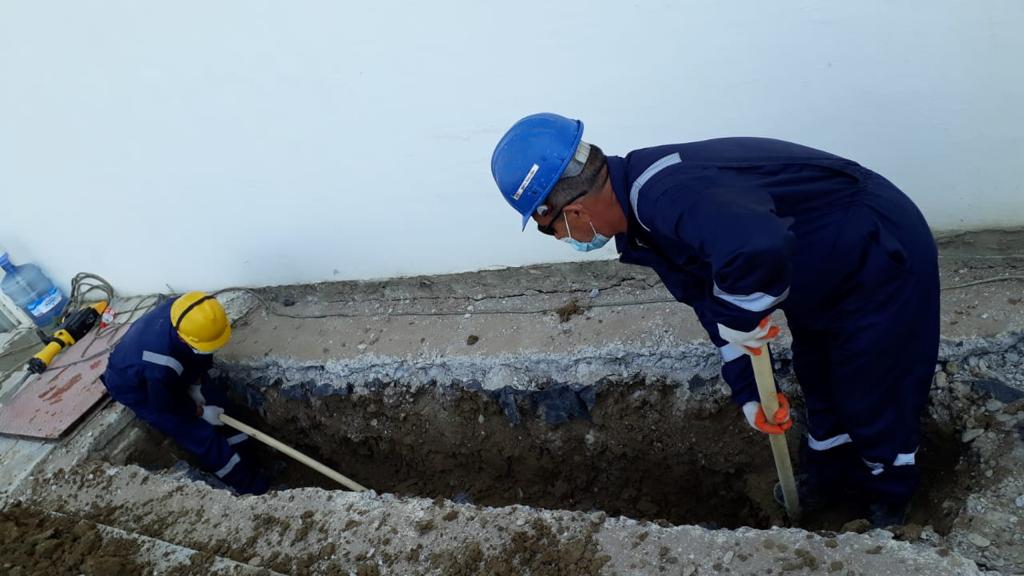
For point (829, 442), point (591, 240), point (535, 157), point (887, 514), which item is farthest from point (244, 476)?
point (887, 514)

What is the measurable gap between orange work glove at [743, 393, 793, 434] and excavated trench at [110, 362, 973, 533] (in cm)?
54

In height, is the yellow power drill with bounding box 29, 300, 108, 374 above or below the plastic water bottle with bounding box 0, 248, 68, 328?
below

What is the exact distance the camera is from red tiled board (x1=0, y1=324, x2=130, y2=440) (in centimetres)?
382

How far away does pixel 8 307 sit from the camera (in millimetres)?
5230

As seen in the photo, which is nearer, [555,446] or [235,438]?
[555,446]

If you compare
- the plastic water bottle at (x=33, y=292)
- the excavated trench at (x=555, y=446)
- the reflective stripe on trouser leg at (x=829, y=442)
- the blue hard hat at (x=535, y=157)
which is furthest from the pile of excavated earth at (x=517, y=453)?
the plastic water bottle at (x=33, y=292)

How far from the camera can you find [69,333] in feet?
15.1

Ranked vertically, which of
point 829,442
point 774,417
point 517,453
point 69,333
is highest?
point 69,333

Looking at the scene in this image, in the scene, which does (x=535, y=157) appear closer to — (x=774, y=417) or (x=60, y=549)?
(x=774, y=417)

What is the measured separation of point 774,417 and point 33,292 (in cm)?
539

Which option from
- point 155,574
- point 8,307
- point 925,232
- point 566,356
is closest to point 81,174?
point 8,307

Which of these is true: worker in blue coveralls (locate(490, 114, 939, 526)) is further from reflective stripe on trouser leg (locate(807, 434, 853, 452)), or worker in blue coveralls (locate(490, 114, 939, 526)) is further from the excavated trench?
the excavated trench

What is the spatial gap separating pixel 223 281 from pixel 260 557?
2.45 metres

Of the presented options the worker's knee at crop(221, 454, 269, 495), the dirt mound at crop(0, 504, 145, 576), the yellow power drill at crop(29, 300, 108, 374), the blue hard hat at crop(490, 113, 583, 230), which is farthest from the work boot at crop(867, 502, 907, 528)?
the yellow power drill at crop(29, 300, 108, 374)
